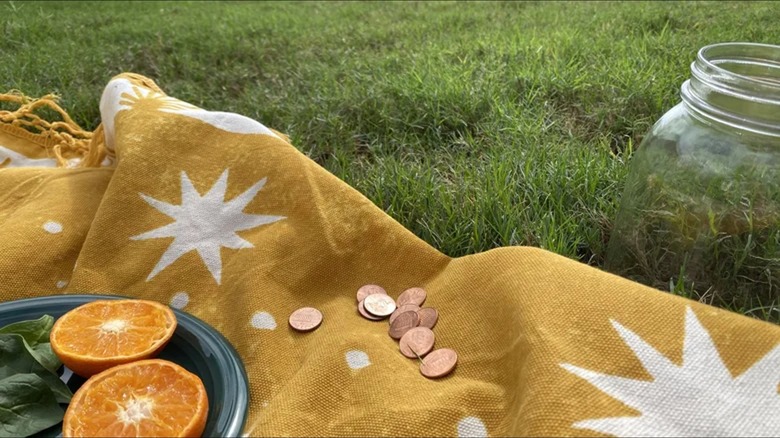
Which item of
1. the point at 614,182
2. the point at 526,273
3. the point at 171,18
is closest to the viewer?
the point at 526,273

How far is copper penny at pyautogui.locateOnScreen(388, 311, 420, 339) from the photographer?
1.59m

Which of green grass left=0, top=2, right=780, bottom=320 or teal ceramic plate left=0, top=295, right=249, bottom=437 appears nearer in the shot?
teal ceramic plate left=0, top=295, right=249, bottom=437

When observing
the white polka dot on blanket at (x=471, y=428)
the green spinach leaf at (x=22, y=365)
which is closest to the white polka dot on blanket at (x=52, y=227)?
the green spinach leaf at (x=22, y=365)

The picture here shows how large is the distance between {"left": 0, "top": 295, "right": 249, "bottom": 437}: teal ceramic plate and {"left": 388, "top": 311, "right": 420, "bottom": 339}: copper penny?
0.37 m

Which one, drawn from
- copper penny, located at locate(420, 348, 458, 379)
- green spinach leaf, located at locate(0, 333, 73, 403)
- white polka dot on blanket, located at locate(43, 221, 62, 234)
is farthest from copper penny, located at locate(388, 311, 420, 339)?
white polka dot on blanket, located at locate(43, 221, 62, 234)

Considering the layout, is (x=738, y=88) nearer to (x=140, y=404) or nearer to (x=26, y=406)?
(x=140, y=404)

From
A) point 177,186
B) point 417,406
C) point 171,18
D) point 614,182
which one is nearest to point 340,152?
point 177,186

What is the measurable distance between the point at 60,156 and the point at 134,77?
449mm

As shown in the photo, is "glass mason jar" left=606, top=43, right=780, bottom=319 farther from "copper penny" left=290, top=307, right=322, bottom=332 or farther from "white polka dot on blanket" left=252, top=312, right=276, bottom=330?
"white polka dot on blanket" left=252, top=312, right=276, bottom=330

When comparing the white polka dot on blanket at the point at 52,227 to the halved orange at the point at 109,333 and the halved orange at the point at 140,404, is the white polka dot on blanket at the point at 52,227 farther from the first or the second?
the halved orange at the point at 140,404

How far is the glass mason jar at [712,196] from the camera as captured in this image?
154cm

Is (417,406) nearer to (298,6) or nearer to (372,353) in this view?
(372,353)

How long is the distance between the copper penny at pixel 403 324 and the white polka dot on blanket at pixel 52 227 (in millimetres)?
1065

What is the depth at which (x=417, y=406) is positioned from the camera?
4.28 ft
